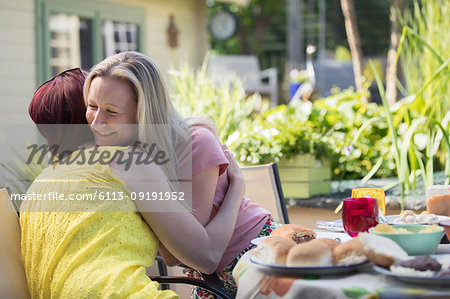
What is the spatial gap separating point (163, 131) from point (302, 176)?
6.17ft

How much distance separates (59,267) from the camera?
4.50 ft

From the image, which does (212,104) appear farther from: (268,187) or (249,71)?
(249,71)

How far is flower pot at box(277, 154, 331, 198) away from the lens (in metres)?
3.36

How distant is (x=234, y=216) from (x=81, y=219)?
0.46 metres

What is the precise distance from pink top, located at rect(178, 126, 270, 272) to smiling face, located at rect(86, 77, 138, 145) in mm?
210

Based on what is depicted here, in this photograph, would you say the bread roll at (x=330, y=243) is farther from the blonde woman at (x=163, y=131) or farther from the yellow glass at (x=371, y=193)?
the yellow glass at (x=371, y=193)

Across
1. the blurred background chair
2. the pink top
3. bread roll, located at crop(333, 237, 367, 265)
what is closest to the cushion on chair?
the pink top

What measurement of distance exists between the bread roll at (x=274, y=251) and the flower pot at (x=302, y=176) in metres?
2.12

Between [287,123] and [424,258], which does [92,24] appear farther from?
[424,258]

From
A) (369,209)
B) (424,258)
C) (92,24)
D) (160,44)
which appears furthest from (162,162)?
(160,44)

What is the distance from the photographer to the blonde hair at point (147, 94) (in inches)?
61.4

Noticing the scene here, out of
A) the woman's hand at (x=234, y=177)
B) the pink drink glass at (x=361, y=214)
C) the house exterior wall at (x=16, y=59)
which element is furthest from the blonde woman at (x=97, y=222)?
the house exterior wall at (x=16, y=59)

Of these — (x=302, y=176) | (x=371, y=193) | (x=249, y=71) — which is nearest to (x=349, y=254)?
(x=371, y=193)

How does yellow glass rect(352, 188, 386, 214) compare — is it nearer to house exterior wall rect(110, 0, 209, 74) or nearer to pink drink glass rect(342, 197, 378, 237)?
pink drink glass rect(342, 197, 378, 237)
